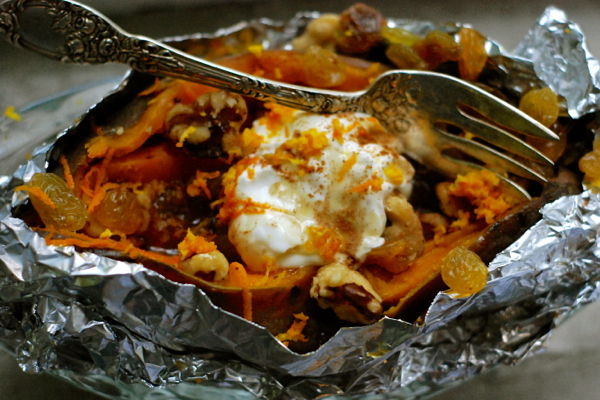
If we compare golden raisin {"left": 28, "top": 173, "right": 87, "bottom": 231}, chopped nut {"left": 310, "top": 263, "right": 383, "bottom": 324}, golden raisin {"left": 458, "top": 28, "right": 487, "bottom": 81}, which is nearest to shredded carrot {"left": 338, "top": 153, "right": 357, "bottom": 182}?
chopped nut {"left": 310, "top": 263, "right": 383, "bottom": 324}

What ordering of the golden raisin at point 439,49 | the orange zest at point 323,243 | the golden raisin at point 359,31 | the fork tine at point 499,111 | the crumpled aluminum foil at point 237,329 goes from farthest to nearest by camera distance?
1. the golden raisin at point 359,31
2. the golden raisin at point 439,49
3. the fork tine at point 499,111
4. the orange zest at point 323,243
5. the crumpled aluminum foil at point 237,329

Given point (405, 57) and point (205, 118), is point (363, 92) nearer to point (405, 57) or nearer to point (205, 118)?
point (405, 57)

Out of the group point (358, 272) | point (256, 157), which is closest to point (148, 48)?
point (256, 157)

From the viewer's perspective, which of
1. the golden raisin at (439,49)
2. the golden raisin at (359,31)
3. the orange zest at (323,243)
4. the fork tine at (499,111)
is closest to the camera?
the orange zest at (323,243)

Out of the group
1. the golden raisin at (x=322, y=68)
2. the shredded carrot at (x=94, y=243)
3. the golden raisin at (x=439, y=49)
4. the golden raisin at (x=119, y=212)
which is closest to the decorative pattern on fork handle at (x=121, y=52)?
the golden raisin at (x=322, y=68)

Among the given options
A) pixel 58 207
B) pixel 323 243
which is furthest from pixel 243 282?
pixel 58 207

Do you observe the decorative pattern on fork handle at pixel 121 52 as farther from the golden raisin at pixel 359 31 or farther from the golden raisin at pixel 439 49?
the golden raisin at pixel 359 31

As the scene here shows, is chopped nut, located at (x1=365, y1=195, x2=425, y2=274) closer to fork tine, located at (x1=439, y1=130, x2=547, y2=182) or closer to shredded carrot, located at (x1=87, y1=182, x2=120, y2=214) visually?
fork tine, located at (x1=439, y1=130, x2=547, y2=182)
